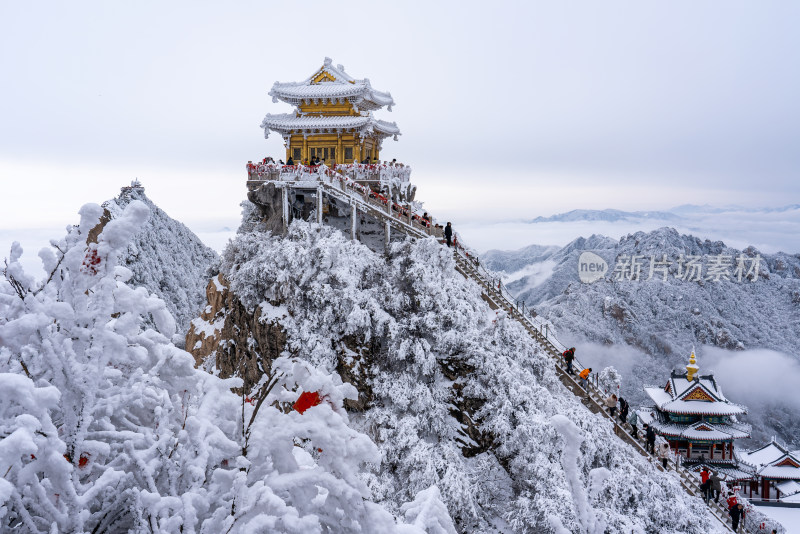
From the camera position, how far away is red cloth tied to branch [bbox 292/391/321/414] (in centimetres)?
368

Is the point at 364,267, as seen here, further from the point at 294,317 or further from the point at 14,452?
the point at 14,452

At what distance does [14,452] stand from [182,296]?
2268 inches

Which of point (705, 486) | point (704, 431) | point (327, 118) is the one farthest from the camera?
point (704, 431)

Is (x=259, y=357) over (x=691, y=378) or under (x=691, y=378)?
over

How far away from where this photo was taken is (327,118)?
29.4m

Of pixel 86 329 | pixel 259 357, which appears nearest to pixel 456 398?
pixel 259 357

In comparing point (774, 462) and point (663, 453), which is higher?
point (663, 453)

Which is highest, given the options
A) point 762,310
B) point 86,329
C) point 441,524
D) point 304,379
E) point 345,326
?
point 86,329

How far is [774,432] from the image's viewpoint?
72.6 meters

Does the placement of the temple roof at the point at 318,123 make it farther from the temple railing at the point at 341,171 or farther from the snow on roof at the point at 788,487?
the snow on roof at the point at 788,487

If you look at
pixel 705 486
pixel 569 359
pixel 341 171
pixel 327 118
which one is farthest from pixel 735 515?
pixel 327 118

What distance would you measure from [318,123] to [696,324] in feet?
236
